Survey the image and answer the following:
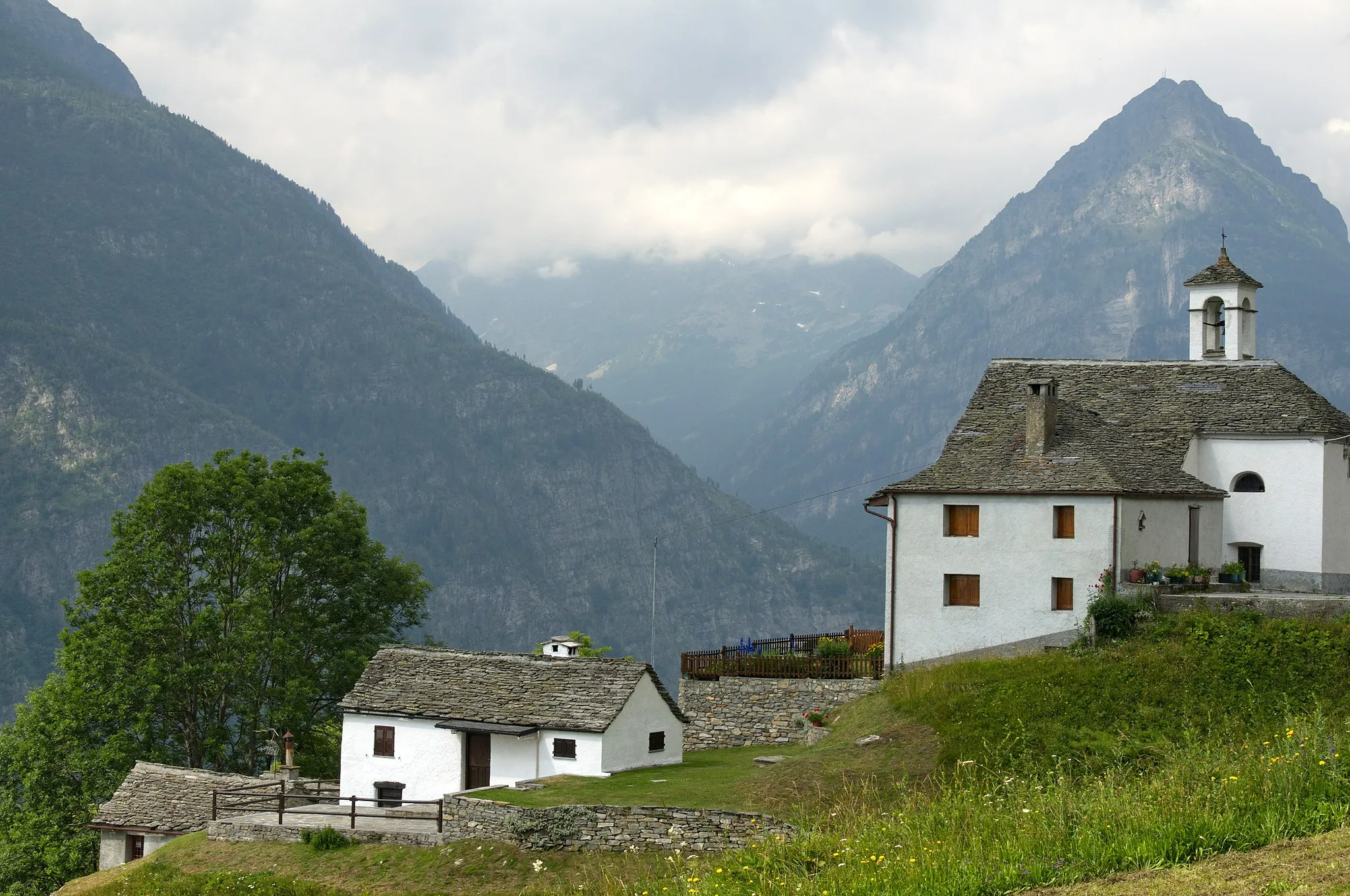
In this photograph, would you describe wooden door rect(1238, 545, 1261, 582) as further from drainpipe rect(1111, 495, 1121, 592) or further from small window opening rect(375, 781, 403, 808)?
small window opening rect(375, 781, 403, 808)

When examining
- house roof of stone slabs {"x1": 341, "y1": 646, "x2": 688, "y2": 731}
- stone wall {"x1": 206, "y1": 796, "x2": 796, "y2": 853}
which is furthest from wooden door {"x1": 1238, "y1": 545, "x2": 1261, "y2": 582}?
stone wall {"x1": 206, "y1": 796, "x2": 796, "y2": 853}

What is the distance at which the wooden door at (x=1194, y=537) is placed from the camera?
42.0 metres

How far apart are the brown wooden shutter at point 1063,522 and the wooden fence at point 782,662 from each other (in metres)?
6.61

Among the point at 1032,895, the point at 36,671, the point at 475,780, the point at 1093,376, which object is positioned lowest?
the point at 36,671

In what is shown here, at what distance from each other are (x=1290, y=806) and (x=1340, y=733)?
3.47 m

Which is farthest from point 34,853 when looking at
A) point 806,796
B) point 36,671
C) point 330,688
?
point 36,671

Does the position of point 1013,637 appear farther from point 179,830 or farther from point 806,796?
point 179,830

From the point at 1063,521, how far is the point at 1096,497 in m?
1.25

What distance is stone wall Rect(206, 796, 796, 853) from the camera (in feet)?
93.7

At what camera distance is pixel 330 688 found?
55.1 metres

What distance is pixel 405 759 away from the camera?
132 feet

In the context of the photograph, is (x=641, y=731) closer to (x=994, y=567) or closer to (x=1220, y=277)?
(x=994, y=567)

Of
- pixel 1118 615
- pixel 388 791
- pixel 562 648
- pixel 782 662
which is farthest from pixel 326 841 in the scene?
pixel 1118 615

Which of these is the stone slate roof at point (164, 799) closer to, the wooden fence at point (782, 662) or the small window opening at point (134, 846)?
the small window opening at point (134, 846)
